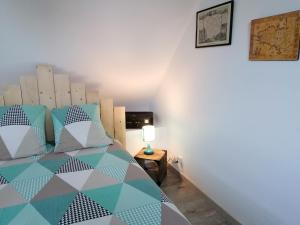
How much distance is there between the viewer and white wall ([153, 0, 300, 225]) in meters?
1.48

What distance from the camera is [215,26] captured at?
1986 mm

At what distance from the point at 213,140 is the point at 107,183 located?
1120mm

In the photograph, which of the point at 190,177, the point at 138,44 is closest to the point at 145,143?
the point at 190,177

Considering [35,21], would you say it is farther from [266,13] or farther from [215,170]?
[215,170]

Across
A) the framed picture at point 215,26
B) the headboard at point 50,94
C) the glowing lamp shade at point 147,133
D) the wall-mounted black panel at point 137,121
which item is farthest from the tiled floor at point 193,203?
the framed picture at point 215,26

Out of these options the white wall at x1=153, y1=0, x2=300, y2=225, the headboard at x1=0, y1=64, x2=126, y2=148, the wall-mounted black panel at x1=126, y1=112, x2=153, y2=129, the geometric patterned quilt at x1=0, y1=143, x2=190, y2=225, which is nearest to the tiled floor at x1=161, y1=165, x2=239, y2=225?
the white wall at x1=153, y1=0, x2=300, y2=225

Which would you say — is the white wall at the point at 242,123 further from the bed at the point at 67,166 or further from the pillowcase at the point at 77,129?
the pillowcase at the point at 77,129

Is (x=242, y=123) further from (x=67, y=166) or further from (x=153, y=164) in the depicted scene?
(x=67, y=166)

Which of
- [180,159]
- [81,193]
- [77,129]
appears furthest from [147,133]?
[81,193]

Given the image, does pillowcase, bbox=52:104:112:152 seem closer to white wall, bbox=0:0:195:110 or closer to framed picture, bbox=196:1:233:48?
white wall, bbox=0:0:195:110

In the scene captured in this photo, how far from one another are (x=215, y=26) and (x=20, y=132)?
5.98 ft

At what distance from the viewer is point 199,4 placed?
7.12 ft

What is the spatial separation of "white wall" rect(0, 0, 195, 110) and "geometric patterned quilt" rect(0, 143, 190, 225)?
98 cm

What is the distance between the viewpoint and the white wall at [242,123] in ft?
4.87
